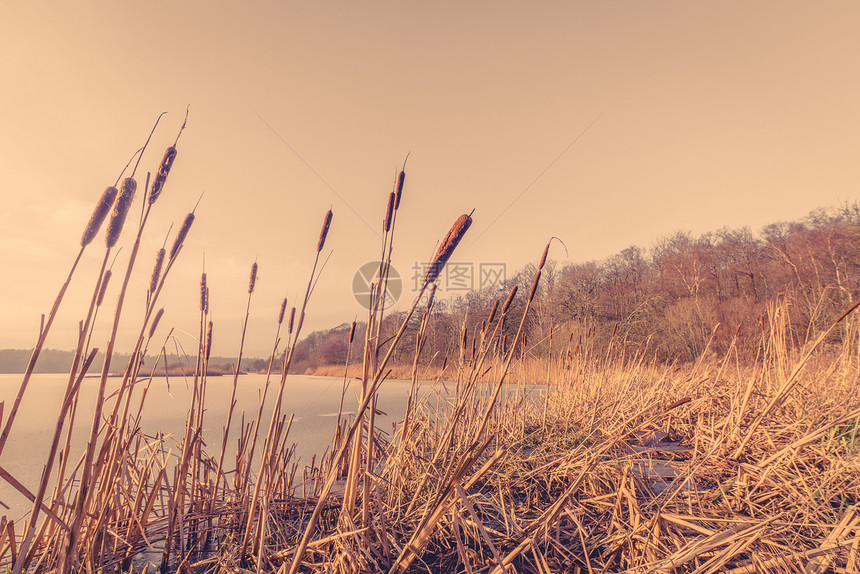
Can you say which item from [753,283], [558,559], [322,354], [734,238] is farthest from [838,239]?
[322,354]

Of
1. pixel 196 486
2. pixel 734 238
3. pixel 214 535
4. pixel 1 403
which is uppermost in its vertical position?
pixel 734 238

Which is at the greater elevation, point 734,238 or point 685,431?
point 734,238

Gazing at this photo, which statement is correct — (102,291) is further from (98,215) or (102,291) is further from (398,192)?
(398,192)

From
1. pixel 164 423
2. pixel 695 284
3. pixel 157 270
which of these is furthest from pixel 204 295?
pixel 695 284

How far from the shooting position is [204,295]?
53.2 inches

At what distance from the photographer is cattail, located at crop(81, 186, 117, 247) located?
Result: 2.13 ft

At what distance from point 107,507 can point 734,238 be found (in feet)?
84.6

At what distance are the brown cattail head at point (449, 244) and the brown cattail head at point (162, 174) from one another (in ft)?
1.79

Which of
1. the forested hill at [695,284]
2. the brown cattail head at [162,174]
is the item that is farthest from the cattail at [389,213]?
the forested hill at [695,284]

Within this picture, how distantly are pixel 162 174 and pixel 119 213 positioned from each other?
0.39ft

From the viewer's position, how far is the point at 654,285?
19516mm

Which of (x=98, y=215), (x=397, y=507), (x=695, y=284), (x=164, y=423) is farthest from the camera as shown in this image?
(x=695, y=284)

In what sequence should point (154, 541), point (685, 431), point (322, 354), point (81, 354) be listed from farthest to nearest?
point (322, 354), point (685, 431), point (154, 541), point (81, 354)

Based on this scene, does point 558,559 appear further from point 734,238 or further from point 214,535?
point 734,238
